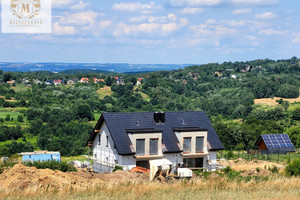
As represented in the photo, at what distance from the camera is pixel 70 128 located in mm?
92250

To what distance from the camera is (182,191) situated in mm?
20281

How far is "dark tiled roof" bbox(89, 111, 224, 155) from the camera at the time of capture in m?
31.2

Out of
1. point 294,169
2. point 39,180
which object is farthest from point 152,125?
point 39,180

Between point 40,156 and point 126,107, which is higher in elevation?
point 40,156

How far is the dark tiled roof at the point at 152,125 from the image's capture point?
3120 centimetres

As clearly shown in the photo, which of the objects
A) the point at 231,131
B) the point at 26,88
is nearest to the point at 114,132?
the point at 231,131

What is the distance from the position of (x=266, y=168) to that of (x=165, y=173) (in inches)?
468

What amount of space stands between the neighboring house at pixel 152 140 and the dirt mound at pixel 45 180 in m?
6.23

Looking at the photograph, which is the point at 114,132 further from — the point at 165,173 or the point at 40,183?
the point at 40,183

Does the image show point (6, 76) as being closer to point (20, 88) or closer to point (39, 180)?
point (20, 88)

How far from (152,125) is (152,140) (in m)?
1.82

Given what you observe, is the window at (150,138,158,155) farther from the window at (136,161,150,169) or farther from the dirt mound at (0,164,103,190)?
the dirt mound at (0,164,103,190)

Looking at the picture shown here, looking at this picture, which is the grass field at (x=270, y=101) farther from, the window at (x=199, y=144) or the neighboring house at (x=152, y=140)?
the window at (x=199, y=144)

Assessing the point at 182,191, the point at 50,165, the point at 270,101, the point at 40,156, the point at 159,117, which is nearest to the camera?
the point at 182,191
